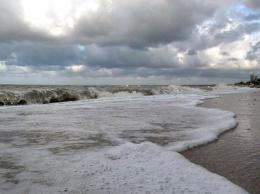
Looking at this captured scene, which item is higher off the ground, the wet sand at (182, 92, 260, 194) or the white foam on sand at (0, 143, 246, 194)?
the white foam on sand at (0, 143, 246, 194)

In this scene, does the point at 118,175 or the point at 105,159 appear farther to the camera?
the point at 105,159

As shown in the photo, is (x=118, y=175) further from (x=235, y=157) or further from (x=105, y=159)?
(x=235, y=157)

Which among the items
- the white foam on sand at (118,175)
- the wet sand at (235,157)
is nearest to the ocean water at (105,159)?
the white foam on sand at (118,175)

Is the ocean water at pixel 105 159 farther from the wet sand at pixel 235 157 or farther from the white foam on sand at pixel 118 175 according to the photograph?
the wet sand at pixel 235 157

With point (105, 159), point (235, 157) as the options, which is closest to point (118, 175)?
point (105, 159)

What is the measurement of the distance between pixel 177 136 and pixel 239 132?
5.84ft

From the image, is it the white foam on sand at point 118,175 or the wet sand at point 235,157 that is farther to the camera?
the wet sand at point 235,157

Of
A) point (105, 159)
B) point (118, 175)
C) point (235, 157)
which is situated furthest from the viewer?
point (235, 157)

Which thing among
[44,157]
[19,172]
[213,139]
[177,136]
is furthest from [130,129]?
[19,172]

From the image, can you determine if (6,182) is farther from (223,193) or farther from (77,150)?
(223,193)

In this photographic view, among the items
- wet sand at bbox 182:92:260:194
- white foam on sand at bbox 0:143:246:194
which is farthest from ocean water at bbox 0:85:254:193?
wet sand at bbox 182:92:260:194

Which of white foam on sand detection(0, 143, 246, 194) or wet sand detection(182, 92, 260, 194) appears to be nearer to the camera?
white foam on sand detection(0, 143, 246, 194)

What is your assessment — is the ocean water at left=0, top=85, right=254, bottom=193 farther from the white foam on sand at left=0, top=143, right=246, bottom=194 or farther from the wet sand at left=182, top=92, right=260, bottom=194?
the wet sand at left=182, top=92, right=260, bottom=194

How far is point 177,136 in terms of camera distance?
7.51 meters
